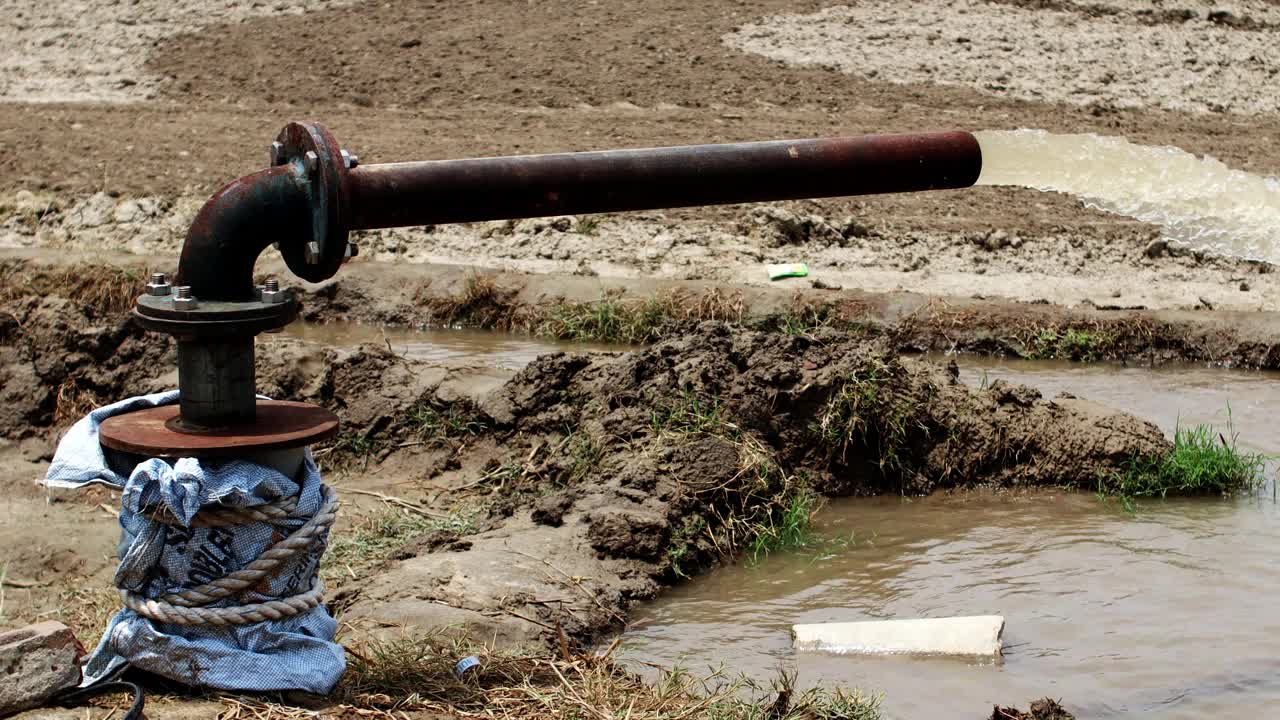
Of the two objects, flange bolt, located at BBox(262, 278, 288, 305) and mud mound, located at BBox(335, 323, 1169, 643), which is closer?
flange bolt, located at BBox(262, 278, 288, 305)

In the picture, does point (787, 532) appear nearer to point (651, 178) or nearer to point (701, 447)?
point (701, 447)

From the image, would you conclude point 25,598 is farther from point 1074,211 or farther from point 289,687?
point 1074,211

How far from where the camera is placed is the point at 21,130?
46.2 ft

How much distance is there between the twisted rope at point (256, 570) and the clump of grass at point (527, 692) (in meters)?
0.24

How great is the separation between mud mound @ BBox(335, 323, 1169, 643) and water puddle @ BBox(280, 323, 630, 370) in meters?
2.13

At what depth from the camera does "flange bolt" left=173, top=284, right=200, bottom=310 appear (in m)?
2.88

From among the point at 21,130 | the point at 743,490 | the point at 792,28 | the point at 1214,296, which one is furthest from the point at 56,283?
the point at 792,28

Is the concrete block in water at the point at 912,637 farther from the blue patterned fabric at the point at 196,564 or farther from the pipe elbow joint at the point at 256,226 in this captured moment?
the pipe elbow joint at the point at 256,226

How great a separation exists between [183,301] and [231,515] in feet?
1.55

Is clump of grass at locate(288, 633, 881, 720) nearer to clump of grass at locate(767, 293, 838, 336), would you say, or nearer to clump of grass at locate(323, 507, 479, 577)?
clump of grass at locate(323, 507, 479, 577)

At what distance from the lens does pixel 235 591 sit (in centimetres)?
299

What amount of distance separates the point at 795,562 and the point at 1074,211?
729 cm

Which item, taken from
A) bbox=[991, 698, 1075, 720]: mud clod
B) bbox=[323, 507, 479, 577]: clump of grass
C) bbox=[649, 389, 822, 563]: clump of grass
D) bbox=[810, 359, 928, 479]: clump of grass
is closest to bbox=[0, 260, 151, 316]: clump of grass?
bbox=[323, 507, 479, 577]: clump of grass

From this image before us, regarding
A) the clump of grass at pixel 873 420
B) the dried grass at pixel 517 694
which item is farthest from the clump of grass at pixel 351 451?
the dried grass at pixel 517 694
